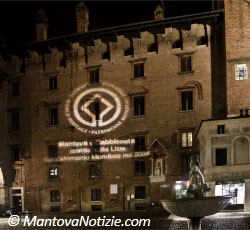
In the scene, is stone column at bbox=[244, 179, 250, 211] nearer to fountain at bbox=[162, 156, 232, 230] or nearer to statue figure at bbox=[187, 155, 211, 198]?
statue figure at bbox=[187, 155, 211, 198]

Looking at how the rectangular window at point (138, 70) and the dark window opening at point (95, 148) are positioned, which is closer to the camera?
the rectangular window at point (138, 70)

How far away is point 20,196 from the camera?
42.4m

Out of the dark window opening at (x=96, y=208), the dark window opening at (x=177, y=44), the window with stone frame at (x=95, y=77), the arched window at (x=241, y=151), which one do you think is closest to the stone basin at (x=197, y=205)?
the arched window at (x=241, y=151)

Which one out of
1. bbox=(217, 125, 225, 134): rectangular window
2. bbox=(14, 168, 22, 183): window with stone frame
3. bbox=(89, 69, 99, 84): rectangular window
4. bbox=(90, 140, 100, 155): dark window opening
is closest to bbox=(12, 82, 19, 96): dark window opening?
bbox=(14, 168, 22, 183): window with stone frame

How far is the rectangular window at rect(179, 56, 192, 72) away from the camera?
38.7 m

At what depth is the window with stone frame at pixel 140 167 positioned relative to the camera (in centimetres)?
3906

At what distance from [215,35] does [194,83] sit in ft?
13.3

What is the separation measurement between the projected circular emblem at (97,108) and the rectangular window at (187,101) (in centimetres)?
470

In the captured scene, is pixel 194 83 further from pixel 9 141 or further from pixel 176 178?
pixel 9 141

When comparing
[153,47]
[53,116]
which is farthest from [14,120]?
[153,47]

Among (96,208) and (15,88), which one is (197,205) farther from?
(15,88)

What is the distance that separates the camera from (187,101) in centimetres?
3838

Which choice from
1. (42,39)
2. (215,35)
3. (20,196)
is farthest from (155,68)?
(20,196)

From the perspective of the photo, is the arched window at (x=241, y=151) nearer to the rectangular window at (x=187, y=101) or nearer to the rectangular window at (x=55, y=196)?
the rectangular window at (x=187, y=101)
